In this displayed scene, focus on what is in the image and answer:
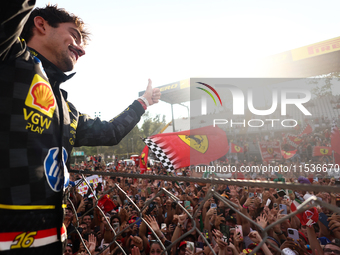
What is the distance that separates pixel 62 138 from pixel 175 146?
6223 millimetres

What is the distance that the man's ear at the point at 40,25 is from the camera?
4.20ft

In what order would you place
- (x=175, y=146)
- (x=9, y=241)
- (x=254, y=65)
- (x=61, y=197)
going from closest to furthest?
(x=9, y=241), (x=61, y=197), (x=175, y=146), (x=254, y=65)

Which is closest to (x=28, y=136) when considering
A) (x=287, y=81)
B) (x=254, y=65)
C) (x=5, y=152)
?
(x=5, y=152)

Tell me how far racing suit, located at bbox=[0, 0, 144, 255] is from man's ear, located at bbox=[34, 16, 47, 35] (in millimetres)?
322

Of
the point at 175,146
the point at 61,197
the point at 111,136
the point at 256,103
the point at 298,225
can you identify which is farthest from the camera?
the point at 256,103

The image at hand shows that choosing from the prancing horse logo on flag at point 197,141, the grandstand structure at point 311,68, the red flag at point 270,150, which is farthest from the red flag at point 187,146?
the grandstand structure at point 311,68

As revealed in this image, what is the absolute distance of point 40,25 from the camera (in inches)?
50.9

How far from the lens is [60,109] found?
3.96 feet

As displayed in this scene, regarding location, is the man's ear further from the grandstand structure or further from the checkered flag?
the grandstand structure

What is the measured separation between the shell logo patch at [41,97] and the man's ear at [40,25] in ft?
1.34

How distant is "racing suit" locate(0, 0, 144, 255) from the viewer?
90cm

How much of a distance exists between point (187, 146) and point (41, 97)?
665 centimetres

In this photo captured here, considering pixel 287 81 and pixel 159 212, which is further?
pixel 287 81

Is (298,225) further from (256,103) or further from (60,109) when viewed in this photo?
(256,103)
